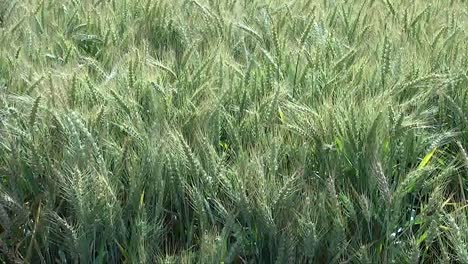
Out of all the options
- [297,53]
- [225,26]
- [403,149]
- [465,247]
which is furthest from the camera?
[225,26]

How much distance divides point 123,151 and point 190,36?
76 centimetres

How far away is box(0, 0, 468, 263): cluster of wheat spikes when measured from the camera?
1.27 m

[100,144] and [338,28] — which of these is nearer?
[100,144]

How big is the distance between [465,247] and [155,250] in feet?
1.76

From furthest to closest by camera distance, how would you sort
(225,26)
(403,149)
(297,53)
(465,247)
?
(225,26) < (297,53) < (403,149) < (465,247)

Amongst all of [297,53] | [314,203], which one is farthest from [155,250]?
[297,53]

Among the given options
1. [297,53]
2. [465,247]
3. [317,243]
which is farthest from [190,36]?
[465,247]

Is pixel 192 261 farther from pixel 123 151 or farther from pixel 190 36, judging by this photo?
pixel 190 36

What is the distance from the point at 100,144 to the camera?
1417mm

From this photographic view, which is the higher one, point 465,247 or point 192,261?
point 465,247

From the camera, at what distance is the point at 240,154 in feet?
4.49

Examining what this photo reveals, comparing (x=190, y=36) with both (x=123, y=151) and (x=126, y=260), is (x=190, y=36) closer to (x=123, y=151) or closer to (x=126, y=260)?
(x=123, y=151)

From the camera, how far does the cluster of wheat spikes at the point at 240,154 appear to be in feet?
4.17

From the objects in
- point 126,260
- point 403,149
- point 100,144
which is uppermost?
point 403,149
